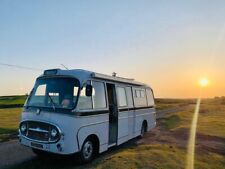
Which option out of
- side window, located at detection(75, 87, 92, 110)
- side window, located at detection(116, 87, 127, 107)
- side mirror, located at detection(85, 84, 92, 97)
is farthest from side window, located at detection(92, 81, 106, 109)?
side window, located at detection(116, 87, 127, 107)

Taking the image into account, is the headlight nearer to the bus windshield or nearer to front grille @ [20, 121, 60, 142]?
front grille @ [20, 121, 60, 142]

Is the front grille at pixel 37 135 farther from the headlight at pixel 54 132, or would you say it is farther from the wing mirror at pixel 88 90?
the wing mirror at pixel 88 90

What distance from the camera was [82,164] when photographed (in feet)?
29.9

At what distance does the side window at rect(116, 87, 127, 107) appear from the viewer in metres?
11.8

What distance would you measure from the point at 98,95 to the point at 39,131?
2.48 metres

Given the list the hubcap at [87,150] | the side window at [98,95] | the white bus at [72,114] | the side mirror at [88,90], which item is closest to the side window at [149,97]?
the white bus at [72,114]

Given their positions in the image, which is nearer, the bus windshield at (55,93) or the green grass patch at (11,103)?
A: the bus windshield at (55,93)

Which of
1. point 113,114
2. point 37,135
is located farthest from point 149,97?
point 37,135

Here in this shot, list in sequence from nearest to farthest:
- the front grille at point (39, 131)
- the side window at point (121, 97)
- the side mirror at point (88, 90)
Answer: the front grille at point (39, 131) < the side mirror at point (88, 90) < the side window at point (121, 97)

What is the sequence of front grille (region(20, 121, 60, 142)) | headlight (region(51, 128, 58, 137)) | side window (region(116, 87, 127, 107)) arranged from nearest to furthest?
headlight (region(51, 128, 58, 137)), front grille (region(20, 121, 60, 142)), side window (region(116, 87, 127, 107))

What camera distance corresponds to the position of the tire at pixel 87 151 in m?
9.07

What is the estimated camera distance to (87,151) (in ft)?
30.7

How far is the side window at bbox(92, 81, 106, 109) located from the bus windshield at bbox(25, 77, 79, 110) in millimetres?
930

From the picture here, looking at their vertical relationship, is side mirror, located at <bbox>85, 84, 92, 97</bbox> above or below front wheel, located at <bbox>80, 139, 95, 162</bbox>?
above
